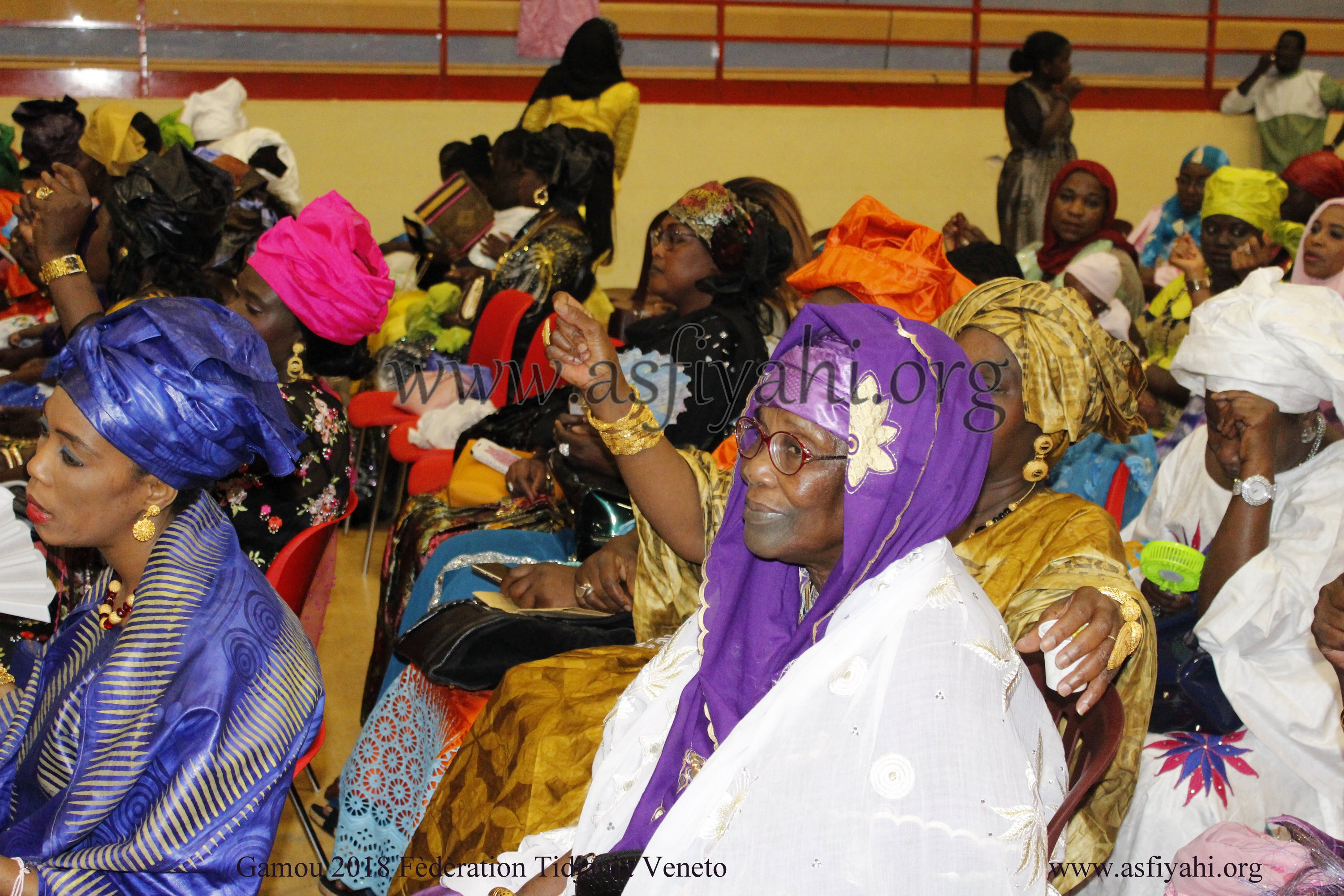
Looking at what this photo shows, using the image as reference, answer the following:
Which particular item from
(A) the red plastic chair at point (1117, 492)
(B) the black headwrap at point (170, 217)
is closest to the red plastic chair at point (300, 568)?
(B) the black headwrap at point (170, 217)

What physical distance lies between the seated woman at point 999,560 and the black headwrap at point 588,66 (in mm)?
4363

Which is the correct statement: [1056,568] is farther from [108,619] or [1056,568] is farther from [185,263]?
[185,263]

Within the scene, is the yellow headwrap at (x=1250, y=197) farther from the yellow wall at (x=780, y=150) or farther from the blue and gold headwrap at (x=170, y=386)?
the yellow wall at (x=780, y=150)

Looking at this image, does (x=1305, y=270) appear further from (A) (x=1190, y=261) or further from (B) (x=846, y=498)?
(B) (x=846, y=498)

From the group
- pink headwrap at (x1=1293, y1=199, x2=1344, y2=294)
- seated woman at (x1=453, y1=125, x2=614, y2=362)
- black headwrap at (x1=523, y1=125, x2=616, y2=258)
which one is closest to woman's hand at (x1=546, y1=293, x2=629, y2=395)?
seated woman at (x1=453, y1=125, x2=614, y2=362)

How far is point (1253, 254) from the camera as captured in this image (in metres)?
4.39

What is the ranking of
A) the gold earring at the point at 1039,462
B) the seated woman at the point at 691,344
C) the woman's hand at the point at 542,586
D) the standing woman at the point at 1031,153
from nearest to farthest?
1. the gold earring at the point at 1039,462
2. the woman's hand at the point at 542,586
3. the seated woman at the point at 691,344
4. the standing woman at the point at 1031,153

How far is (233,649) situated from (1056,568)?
1.27 metres

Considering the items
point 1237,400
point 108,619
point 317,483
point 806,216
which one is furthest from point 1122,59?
point 108,619

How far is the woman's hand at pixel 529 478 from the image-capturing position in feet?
11.0

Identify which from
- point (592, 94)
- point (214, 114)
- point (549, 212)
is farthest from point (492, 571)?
point (214, 114)

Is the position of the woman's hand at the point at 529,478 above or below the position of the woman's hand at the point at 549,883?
above

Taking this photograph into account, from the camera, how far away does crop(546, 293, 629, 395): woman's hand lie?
1.96 metres

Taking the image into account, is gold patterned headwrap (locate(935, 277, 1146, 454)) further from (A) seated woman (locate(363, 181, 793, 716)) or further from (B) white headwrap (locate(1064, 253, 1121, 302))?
(B) white headwrap (locate(1064, 253, 1121, 302))
